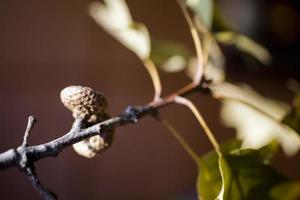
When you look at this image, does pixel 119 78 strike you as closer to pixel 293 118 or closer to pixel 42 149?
pixel 293 118

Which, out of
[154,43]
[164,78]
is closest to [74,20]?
[164,78]

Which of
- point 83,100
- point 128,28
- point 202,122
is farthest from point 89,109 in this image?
point 128,28

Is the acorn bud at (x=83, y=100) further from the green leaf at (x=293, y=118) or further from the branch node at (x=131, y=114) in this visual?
the green leaf at (x=293, y=118)

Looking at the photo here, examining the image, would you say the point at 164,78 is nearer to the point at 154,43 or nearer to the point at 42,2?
the point at 42,2

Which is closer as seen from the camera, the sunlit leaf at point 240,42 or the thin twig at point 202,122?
the thin twig at point 202,122

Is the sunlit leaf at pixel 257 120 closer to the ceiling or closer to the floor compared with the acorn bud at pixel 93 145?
closer to the floor

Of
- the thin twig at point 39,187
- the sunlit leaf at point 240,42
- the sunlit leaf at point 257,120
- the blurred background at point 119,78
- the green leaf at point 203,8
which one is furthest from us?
the blurred background at point 119,78

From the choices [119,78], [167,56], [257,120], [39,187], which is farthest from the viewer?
[119,78]

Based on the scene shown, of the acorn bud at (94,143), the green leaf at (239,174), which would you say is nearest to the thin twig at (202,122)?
the green leaf at (239,174)
